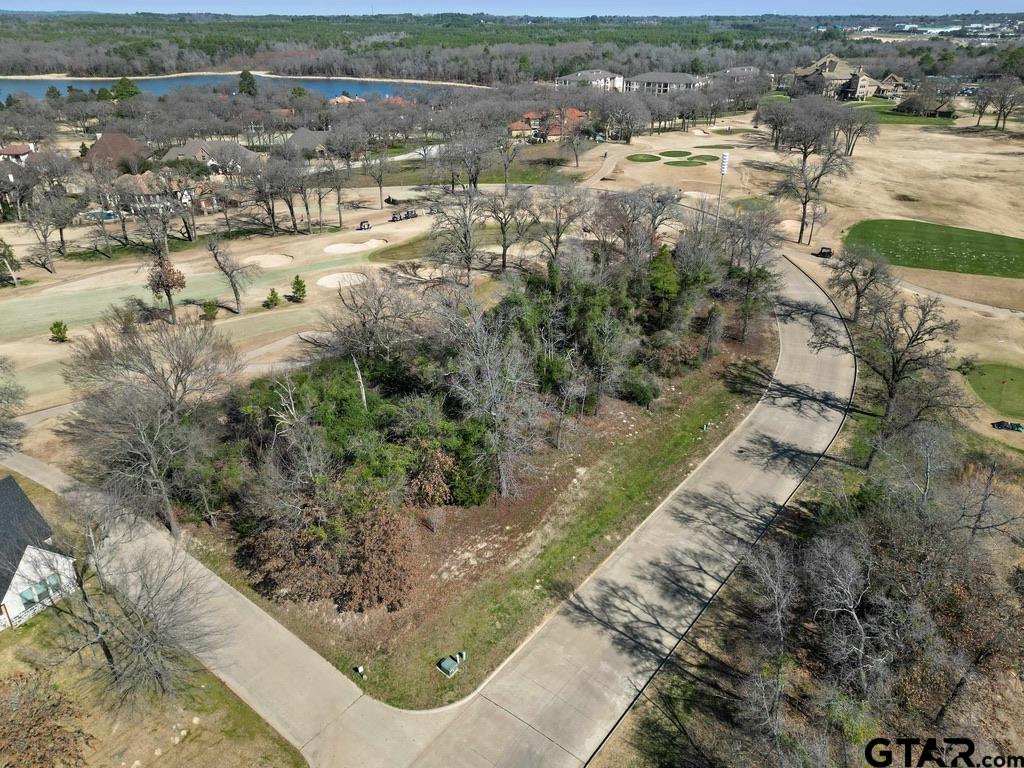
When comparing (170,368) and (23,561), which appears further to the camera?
(170,368)

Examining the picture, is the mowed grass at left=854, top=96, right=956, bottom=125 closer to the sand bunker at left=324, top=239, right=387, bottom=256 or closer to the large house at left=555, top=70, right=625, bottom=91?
the large house at left=555, top=70, right=625, bottom=91

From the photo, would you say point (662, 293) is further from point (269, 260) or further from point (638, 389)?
point (269, 260)

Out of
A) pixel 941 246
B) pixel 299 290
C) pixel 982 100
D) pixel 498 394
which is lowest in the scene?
pixel 299 290

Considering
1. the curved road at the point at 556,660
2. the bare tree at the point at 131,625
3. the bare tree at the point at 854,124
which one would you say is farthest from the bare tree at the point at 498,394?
the bare tree at the point at 854,124

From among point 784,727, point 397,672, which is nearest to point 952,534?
point 784,727

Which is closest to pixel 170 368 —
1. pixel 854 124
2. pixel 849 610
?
pixel 849 610

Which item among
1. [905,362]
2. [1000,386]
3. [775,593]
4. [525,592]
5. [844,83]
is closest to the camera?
[775,593]

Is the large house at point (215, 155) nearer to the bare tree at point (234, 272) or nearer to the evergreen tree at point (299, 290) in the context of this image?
the bare tree at point (234, 272)
